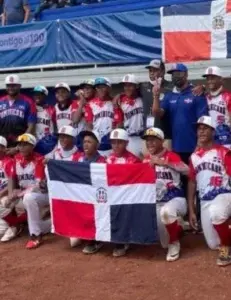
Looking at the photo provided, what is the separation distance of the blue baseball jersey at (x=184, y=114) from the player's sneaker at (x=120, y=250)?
1315 millimetres

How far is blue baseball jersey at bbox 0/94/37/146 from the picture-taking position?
360 inches

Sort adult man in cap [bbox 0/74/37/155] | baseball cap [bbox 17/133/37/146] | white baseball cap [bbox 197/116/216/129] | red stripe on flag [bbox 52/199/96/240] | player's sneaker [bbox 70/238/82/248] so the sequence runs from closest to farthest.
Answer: white baseball cap [bbox 197/116/216/129]
red stripe on flag [bbox 52/199/96/240]
player's sneaker [bbox 70/238/82/248]
baseball cap [bbox 17/133/37/146]
adult man in cap [bbox 0/74/37/155]

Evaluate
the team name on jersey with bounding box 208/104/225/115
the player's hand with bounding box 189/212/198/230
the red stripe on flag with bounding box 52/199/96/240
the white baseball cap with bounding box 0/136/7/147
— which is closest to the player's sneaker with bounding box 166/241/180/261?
the player's hand with bounding box 189/212/198/230

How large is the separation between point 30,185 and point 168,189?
2.08 metres

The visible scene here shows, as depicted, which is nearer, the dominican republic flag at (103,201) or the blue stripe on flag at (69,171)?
the dominican republic flag at (103,201)

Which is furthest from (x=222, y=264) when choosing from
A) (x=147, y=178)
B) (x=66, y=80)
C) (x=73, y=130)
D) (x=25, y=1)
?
(x=25, y=1)

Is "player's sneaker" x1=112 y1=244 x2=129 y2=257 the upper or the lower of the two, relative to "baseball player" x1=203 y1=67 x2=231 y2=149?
lower

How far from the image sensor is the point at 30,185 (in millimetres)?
8617

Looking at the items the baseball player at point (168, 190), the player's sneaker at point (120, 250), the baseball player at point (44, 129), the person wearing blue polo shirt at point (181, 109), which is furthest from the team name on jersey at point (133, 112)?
the player's sneaker at point (120, 250)

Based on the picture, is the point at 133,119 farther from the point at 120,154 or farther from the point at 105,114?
the point at 120,154

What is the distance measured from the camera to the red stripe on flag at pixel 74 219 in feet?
25.4

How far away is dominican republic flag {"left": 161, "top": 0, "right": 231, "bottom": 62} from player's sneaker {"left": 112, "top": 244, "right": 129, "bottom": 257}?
3516mm

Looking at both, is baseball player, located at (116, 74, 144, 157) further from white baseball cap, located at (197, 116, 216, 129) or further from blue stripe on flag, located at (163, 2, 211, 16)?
blue stripe on flag, located at (163, 2, 211, 16)

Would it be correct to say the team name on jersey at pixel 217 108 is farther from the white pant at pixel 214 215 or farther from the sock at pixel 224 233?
the sock at pixel 224 233
